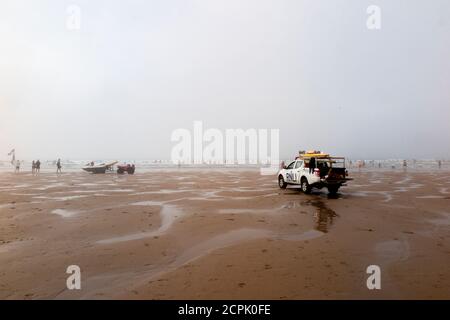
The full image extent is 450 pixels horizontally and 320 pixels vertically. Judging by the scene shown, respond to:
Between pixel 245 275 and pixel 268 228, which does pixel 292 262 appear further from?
pixel 268 228

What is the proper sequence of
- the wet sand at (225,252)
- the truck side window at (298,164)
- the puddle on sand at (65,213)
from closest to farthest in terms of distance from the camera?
the wet sand at (225,252), the puddle on sand at (65,213), the truck side window at (298,164)

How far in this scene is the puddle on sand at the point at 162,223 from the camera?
725 centimetres

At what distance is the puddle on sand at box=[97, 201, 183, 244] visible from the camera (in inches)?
286

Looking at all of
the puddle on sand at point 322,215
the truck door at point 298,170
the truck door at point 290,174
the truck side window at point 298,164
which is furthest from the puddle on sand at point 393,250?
the truck door at point 290,174

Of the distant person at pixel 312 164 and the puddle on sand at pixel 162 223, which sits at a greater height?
the distant person at pixel 312 164

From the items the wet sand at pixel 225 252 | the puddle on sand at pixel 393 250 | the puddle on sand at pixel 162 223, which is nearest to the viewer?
the wet sand at pixel 225 252

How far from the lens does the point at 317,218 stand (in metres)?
9.70

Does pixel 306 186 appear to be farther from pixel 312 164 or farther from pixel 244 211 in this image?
pixel 244 211

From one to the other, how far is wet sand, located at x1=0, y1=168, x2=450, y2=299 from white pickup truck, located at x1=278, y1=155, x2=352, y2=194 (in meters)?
4.18

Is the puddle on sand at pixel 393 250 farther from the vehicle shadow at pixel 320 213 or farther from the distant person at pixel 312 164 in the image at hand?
the distant person at pixel 312 164

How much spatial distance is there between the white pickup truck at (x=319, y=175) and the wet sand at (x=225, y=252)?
165 inches

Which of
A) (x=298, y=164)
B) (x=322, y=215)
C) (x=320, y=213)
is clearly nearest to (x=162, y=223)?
(x=322, y=215)

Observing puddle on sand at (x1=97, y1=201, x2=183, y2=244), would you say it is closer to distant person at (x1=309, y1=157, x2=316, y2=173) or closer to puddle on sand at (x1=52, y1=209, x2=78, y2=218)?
puddle on sand at (x1=52, y1=209, x2=78, y2=218)
